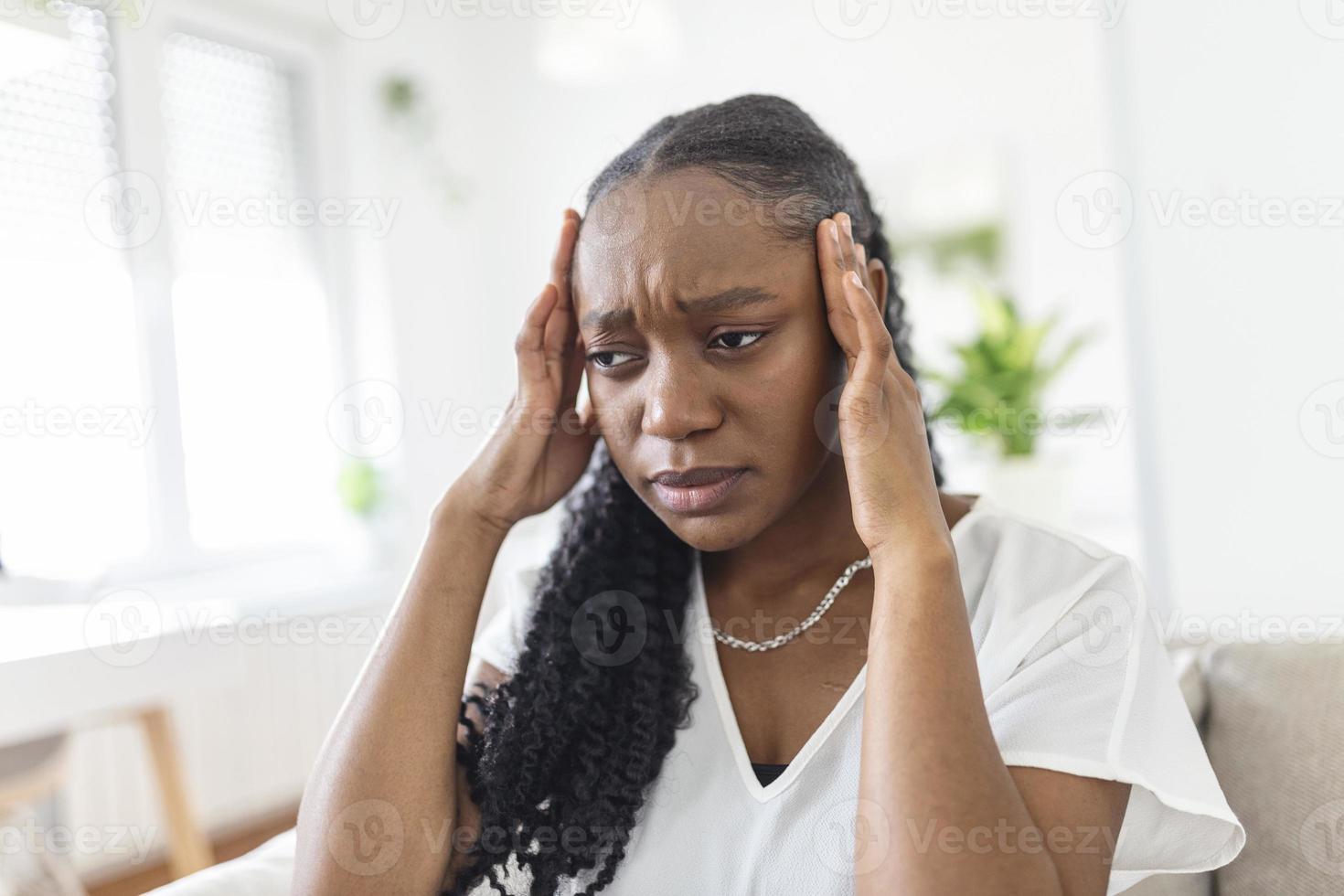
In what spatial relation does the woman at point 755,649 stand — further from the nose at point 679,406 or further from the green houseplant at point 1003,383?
the green houseplant at point 1003,383

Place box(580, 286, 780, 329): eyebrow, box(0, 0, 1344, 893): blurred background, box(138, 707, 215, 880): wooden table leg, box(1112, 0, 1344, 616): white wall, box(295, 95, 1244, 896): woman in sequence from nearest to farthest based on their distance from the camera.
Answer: box(295, 95, 1244, 896): woman, box(580, 286, 780, 329): eyebrow, box(1112, 0, 1344, 616): white wall, box(0, 0, 1344, 893): blurred background, box(138, 707, 215, 880): wooden table leg

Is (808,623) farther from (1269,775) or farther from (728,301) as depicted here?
(1269,775)

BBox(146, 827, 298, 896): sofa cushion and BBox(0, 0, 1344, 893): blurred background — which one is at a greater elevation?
BBox(0, 0, 1344, 893): blurred background

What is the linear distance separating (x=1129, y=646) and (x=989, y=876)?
0.26m

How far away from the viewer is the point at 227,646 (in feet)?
7.54

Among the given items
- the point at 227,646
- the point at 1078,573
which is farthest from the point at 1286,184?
the point at 227,646

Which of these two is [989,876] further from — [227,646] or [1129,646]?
[227,646]

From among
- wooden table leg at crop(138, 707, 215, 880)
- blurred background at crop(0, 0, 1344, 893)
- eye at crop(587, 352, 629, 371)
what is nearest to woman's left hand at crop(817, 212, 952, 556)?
eye at crop(587, 352, 629, 371)

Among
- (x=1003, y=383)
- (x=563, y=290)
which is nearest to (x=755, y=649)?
(x=563, y=290)

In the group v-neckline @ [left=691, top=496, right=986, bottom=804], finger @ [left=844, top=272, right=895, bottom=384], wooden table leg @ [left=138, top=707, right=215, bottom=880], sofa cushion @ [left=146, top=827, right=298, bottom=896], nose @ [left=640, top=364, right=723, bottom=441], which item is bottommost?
wooden table leg @ [left=138, top=707, right=215, bottom=880]

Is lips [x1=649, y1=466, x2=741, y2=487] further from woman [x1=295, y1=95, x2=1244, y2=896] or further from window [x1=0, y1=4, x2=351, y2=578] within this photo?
window [x1=0, y1=4, x2=351, y2=578]

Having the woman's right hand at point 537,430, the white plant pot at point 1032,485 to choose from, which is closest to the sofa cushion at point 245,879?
the woman's right hand at point 537,430

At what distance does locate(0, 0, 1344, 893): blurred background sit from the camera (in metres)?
1.87

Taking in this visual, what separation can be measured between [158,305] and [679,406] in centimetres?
269
